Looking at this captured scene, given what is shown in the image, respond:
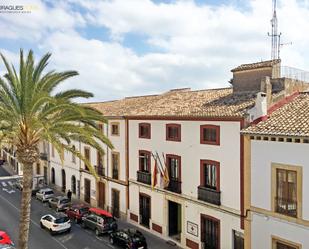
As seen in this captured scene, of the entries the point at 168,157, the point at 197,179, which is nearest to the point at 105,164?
the point at 168,157

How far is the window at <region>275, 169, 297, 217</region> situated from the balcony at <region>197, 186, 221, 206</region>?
4321mm

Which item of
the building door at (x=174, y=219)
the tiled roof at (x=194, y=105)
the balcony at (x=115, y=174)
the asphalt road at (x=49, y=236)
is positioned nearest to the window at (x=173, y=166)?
the building door at (x=174, y=219)

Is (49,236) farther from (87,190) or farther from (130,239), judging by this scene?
(87,190)

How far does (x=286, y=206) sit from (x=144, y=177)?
12806 mm

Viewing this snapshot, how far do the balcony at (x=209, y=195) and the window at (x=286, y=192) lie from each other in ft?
14.2

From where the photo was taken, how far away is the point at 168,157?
83.7 feet

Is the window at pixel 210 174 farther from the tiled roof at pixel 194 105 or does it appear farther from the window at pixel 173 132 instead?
the tiled roof at pixel 194 105

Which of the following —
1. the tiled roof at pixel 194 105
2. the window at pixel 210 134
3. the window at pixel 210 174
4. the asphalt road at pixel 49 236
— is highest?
the tiled roof at pixel 194 105

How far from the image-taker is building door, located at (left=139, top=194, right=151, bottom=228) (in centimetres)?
2798

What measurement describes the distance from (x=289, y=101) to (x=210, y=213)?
27.4 feet

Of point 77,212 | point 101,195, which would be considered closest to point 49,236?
point 77,212

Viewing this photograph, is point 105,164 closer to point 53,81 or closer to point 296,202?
point 53,81

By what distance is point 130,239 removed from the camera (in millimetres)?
23359

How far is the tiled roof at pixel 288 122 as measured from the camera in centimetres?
1685
